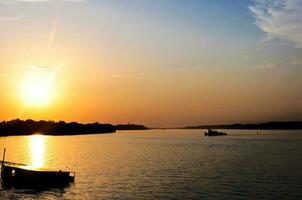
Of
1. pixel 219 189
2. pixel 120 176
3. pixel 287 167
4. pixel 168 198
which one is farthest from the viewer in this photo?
pixel 287 167

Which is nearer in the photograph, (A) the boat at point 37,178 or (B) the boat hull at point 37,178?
(A) the boat at point 37,178

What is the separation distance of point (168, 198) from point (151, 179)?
59.6ft

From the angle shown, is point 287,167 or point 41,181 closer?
point 41,181

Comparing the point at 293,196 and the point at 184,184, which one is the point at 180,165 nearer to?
the point at 184,184

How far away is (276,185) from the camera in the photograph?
67.1 m

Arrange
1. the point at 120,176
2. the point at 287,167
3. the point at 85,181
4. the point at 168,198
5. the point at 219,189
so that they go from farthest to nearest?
1. the point at 287,167
2. the point at 120,176
3. the point at 85,181
4. the point at 219,189
5. the point at 168,198

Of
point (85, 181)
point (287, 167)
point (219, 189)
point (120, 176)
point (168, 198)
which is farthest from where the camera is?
point (287, 167)

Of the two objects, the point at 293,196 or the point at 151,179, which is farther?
the point at 151,179

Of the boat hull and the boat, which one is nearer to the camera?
the boat

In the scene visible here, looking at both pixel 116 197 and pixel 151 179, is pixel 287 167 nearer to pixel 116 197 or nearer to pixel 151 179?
pixel 151 179

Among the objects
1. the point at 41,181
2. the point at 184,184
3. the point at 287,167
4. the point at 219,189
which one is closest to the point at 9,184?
the point at 41,181

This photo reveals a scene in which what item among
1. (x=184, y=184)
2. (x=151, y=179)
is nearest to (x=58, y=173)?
(x=151, y=179)

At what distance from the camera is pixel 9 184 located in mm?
71062

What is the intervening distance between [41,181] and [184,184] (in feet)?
78.0
